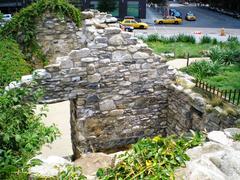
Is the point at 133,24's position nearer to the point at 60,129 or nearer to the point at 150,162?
the point at 60,129

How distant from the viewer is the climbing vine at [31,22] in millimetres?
11898

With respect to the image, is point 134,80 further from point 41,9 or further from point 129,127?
point 41,9

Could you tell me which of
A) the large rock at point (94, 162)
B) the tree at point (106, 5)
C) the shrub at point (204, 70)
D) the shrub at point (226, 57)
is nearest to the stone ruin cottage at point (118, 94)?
the large rock at point (94, 162)

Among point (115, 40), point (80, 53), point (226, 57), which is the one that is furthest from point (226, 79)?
point (80, 53)

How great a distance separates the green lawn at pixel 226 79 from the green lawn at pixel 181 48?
4.45 metres

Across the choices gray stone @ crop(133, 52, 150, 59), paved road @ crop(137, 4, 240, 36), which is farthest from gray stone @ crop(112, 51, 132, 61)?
paved road @ crop(137, 4, 240, 36)

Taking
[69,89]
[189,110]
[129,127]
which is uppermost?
[69,89]

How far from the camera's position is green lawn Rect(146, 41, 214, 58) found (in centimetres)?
1639

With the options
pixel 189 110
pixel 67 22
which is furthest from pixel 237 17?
pixel 189 110

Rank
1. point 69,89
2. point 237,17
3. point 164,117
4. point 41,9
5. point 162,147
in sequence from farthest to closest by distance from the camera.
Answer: point 237,17 → point 41,9 → point 164,117 → point 69,89 → point 162,147

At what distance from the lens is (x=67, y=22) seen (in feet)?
40.1

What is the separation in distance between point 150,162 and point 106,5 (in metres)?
37.7

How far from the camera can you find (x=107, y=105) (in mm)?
7801

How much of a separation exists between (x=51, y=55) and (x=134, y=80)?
562 cm
